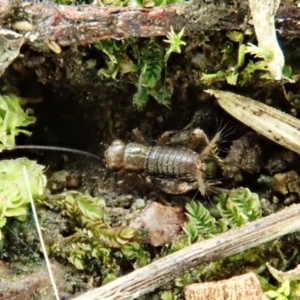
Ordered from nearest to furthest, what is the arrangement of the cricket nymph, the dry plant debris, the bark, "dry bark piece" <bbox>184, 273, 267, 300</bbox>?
"dry bark piece" <bbox>184, 273, 267, 300</bbox> → the bark → the dry plant debris → the cricket nymph

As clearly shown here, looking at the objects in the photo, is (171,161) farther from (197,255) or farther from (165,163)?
(197,255)

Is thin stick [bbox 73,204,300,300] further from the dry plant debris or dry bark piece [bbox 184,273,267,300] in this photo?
the dry plant debris

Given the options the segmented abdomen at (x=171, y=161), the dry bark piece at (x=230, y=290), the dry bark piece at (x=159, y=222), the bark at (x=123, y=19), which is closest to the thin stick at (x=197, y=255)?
the dry bark piece at (x=230, y=290)

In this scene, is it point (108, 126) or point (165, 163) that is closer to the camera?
point (165, 163)

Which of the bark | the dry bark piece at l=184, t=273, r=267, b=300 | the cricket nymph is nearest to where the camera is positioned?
the dry bark piece at l=184, t=273, r=267, b=300

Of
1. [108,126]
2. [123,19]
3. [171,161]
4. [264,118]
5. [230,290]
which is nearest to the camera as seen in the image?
[230,290]

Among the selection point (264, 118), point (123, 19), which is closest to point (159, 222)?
point (264, 118)

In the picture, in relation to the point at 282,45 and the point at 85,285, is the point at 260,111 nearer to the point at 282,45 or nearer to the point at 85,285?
the point at 282,45

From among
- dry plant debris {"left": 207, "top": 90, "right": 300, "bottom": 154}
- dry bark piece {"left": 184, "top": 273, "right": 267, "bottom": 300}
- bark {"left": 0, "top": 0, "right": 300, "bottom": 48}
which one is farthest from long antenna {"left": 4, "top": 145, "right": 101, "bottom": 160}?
dry bark piece {"left": 184, "top": 273, "right": 267, "bottom": 300}
